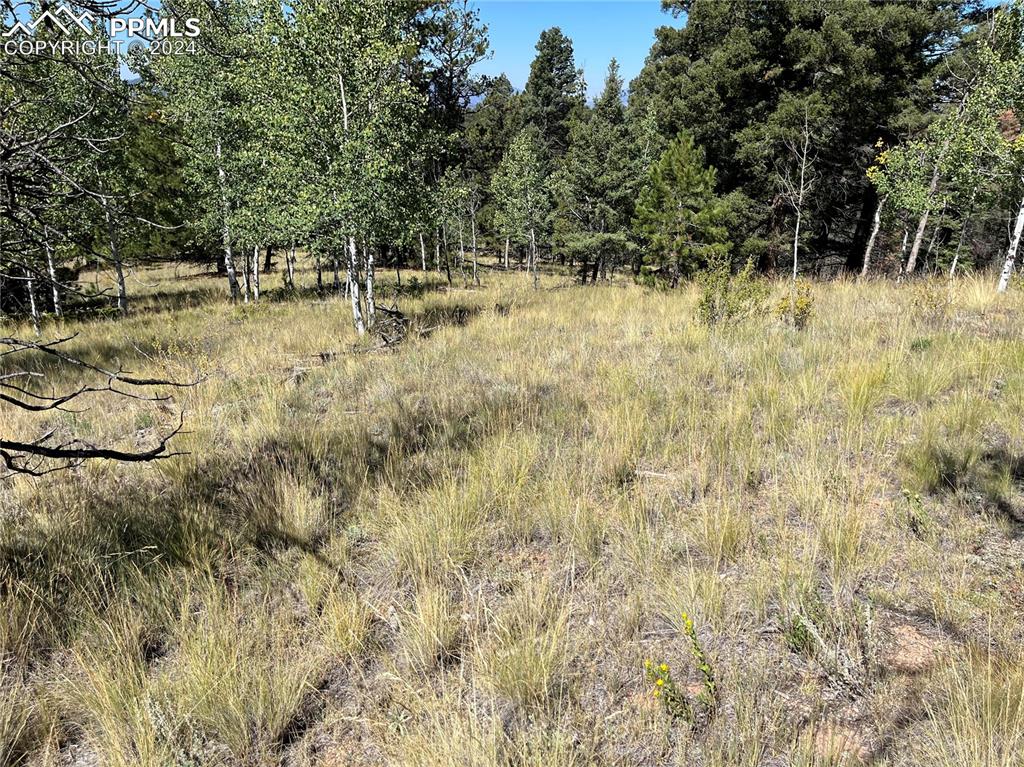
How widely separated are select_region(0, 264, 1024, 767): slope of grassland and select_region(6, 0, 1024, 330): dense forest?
1.40 meters

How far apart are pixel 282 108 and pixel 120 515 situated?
9274mm

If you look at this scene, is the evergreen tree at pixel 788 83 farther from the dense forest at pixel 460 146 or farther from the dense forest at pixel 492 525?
the dense forest at pixel 492 525

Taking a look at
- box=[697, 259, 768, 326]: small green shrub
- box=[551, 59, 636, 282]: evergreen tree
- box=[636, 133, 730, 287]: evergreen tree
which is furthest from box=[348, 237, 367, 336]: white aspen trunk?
box=[551, 59, 636, 282]: evergreen tree

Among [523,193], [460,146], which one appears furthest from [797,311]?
[460,146]

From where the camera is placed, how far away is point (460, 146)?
1147 inches

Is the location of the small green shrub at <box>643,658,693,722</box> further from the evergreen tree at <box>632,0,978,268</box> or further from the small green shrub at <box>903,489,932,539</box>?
the evergreen tree at <box>632,0,978,268</box>

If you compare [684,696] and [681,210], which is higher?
[681,210]

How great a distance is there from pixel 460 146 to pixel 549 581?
30483mm

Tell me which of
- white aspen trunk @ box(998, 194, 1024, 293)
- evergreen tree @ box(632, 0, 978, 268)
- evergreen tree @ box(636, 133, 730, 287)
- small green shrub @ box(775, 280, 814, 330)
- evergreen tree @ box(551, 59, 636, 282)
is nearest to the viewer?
small green shrub @ box(775, 280, 814, 330)

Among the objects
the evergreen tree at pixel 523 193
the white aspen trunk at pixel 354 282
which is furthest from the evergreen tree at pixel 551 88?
the white aspen trunk at pixel 354 282

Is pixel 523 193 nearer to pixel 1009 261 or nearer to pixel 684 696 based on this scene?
pixel 1009 261

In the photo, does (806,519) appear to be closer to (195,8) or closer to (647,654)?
(647,654)

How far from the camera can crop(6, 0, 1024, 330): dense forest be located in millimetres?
2430

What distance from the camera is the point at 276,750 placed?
6.07ft
